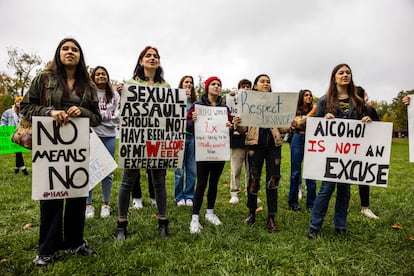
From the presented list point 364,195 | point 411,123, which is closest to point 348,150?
point 411,123

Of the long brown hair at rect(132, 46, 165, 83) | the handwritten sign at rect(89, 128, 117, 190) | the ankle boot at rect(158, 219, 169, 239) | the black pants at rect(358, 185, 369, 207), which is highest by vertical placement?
the long brown hair at rect(132, 46, 165, 83)

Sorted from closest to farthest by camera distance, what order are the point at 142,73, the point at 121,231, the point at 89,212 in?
the point at 121,231 < the point at 142,73 < the point at 89,212

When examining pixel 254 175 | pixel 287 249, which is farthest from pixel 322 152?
pixel 287 249

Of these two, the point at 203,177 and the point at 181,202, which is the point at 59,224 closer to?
the point at 203,177

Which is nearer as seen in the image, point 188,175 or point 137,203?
point 137,203

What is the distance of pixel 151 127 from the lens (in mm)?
3709

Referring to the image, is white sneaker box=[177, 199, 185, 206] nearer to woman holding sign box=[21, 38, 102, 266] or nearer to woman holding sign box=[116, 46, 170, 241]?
woman holding sign box=[116, 46, 170, 241]

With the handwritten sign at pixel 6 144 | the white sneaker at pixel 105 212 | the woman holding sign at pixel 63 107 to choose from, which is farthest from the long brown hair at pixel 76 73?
the handwritten sign at pixel 6 144

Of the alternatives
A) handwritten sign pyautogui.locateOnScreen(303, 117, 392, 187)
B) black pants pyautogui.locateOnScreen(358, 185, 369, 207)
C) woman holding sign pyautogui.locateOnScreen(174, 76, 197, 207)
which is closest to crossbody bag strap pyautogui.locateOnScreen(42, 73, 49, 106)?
woman holding sign pyautogui.locateOnScreen(174, 76, 197, 207)

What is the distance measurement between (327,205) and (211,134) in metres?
1.83

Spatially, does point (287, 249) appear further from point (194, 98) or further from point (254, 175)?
point (194, 98)

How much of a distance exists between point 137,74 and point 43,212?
1.98m

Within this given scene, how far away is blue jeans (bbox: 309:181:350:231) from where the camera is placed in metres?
3.82

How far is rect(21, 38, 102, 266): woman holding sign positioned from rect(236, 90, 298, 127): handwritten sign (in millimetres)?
1902
